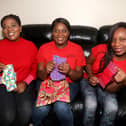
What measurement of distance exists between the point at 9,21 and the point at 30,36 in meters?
0.40

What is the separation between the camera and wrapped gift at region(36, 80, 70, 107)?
148 centimetres

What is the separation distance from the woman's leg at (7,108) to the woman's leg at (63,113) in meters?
0.34

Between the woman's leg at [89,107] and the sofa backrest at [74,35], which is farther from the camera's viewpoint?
the sofa backrest at [74,35]

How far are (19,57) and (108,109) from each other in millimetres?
919

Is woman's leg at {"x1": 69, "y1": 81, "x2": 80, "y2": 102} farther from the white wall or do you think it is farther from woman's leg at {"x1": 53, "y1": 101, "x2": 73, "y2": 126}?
the white wall

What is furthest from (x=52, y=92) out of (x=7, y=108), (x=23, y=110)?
(x=7, y=108)

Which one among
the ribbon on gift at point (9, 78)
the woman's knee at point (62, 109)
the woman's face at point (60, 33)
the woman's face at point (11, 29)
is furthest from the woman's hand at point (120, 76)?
the woman's face at point (11, 29)

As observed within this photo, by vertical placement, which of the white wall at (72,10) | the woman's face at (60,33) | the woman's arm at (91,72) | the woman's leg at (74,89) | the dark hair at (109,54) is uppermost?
the white wall at (72,10)

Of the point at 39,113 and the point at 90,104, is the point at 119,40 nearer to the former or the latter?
the point at 90,104

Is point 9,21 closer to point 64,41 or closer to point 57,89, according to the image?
point 64,41

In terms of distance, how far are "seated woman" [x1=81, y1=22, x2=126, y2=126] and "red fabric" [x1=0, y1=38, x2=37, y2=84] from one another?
1.81ft

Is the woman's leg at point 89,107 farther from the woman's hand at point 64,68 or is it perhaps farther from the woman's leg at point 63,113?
the woman's hand at point 64,68

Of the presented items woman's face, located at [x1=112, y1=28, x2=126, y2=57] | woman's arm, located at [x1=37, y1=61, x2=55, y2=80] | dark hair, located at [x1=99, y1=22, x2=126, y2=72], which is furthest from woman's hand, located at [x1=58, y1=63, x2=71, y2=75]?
woman's face, located at [x1=112, y1=28, x2=126, y2=57]

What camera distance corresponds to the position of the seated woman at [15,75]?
1.45m
